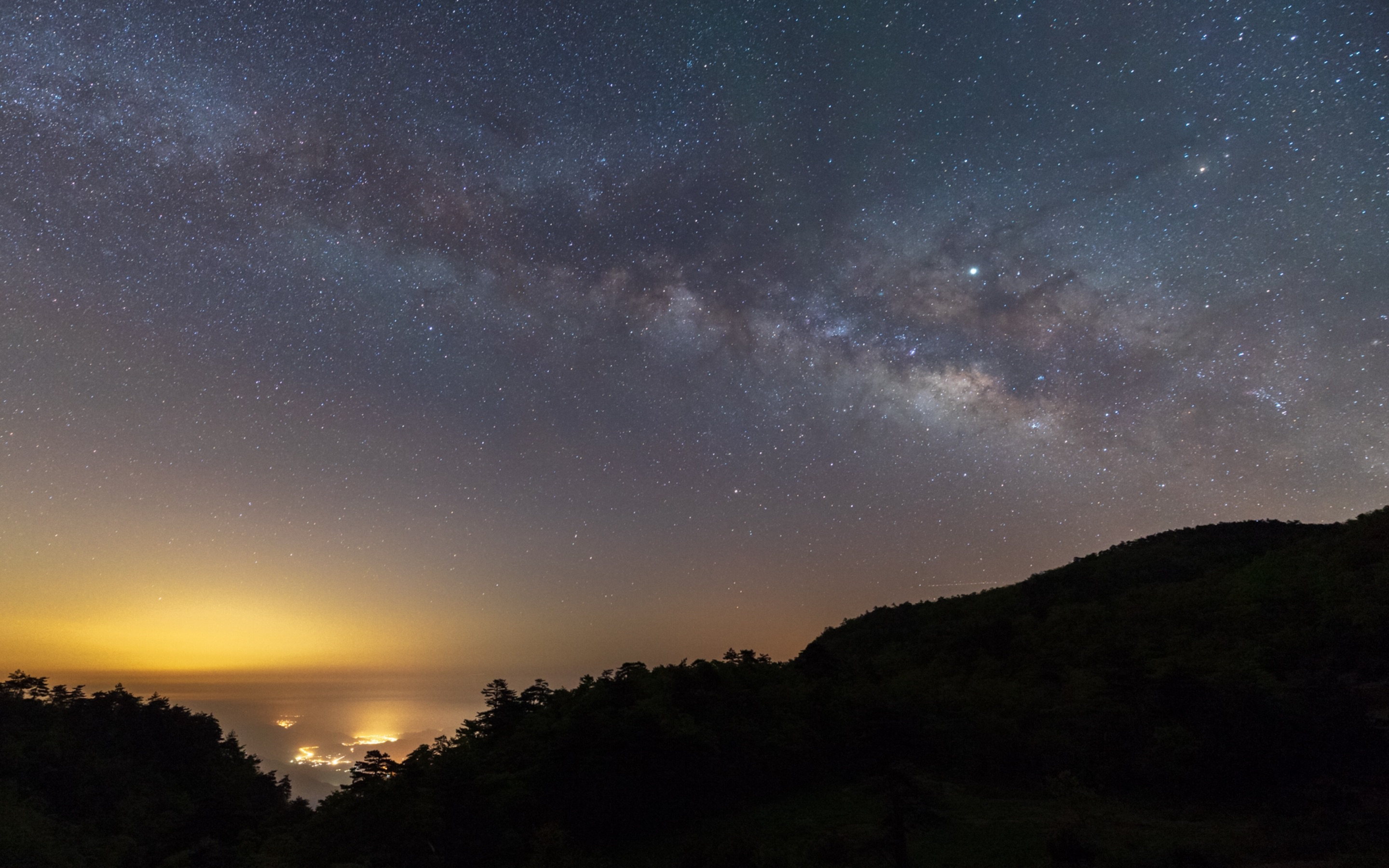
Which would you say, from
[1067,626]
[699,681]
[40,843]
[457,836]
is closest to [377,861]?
[457,836]

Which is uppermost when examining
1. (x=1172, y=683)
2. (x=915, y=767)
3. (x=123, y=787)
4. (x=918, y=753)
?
(x=1172, y=683)

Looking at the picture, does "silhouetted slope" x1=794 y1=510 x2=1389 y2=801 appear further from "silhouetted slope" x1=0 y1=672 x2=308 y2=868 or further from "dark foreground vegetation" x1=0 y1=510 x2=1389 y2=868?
"silhouetted slope" x1=0 y1=672 x2=308 y2=868

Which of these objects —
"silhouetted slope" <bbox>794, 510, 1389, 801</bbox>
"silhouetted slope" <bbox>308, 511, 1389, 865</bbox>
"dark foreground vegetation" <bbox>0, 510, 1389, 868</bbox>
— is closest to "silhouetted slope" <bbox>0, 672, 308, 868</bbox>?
"dark foreground vegetation" <bbox>0, 510, 1389, 868</bbox>

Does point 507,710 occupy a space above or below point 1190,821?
above

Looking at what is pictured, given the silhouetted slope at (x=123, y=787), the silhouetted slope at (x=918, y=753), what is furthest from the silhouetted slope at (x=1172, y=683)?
the silhouetted slope at (x=123, y=787)

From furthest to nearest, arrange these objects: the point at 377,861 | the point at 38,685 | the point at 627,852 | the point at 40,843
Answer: the point at 38,685 → the point at 40,843 → the point at 627,852 → the point at 377,861

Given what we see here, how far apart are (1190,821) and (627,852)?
19.4 m

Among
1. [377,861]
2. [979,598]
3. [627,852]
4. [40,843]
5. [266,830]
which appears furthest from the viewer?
[979,598]

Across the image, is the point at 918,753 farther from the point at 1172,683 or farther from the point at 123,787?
the point at 123,787

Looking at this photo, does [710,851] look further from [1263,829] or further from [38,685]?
[38,685]

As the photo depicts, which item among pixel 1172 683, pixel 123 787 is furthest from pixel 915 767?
pixel 123 787

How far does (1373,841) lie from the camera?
18.7 metres

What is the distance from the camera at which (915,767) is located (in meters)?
27.5

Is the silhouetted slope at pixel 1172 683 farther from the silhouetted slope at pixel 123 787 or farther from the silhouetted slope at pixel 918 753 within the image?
the silhouetted slope at pixel 123 787
